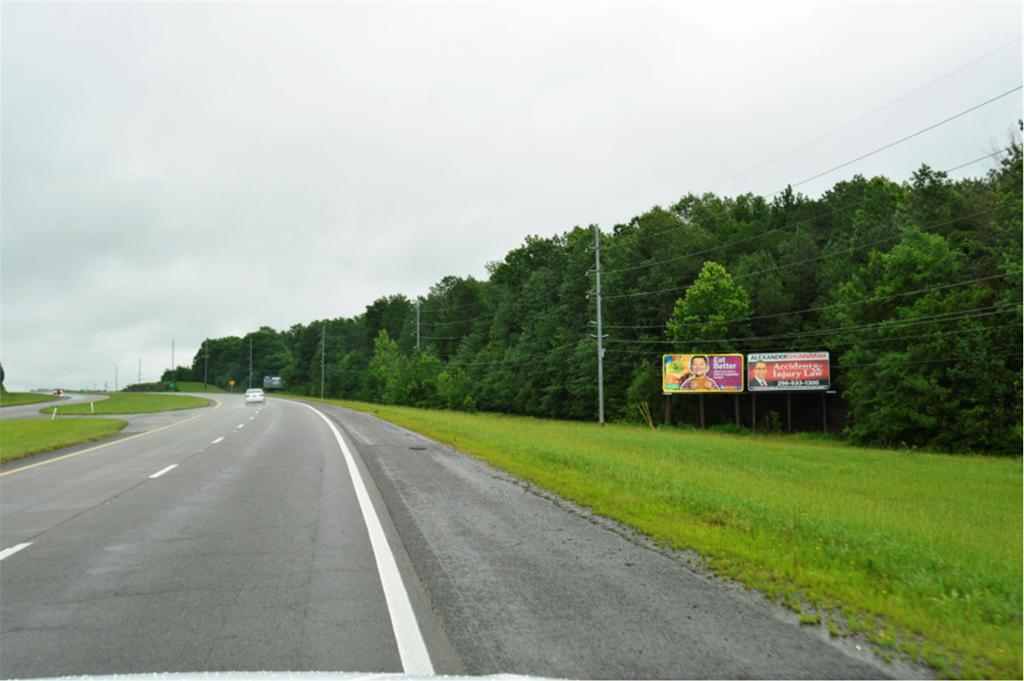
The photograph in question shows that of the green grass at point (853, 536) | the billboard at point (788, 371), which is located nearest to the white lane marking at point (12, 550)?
the green grass at point (853, 536)

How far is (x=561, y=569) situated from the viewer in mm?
6938

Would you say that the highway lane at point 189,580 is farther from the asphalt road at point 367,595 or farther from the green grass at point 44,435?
the green grass at point 44,435

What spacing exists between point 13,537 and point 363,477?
6.73 m

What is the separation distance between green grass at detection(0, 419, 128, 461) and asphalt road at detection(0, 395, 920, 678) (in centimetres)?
1161

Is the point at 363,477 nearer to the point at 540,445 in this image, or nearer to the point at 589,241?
the point at 540,445

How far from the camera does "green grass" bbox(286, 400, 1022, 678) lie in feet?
17.6

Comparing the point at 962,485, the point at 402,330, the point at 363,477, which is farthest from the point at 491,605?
the point at 402,330

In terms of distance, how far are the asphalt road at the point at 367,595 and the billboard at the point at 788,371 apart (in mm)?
43042

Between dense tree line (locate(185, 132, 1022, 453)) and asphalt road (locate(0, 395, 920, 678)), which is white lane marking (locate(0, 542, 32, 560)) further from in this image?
dense tree line (locate(185, 132, 1022, 453))

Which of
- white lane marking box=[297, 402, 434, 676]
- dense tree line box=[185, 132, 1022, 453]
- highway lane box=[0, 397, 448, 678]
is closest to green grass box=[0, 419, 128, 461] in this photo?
highway lane box=[0, 397, 448, 678]

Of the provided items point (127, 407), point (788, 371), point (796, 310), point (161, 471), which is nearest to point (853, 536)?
point (161, 471)

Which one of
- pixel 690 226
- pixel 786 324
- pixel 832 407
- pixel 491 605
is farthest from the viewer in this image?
pixel 690 226

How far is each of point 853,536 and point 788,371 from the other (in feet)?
145

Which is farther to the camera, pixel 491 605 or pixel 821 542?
pixel 821 542
